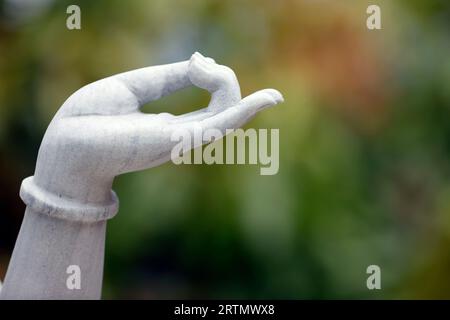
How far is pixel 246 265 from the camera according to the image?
3781mm

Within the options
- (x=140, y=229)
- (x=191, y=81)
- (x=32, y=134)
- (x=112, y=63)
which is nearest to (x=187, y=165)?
(x=140, y=229)

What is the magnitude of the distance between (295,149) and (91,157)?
2.23 metres

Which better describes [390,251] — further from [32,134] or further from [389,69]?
[32,134]

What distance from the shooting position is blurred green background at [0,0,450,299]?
3734 mm

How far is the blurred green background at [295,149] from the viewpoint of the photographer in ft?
12.3

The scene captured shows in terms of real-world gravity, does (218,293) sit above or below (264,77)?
below

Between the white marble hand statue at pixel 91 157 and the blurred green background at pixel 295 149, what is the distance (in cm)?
200

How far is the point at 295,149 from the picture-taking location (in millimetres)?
3754

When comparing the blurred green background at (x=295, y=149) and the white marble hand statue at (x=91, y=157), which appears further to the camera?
the blurred green background at (x=295, y=149)

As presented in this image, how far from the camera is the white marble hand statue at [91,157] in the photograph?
164 cm

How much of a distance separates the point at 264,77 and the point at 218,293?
1.25 meters

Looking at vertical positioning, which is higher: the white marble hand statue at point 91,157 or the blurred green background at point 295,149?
the blurred green background at point 295,149

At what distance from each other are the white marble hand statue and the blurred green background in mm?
2003

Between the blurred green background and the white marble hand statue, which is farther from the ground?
the blurred green background
